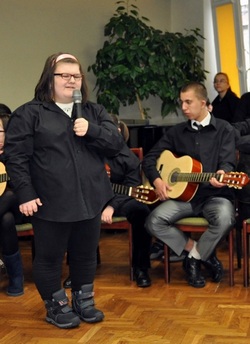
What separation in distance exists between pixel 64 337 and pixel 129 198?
1269mm

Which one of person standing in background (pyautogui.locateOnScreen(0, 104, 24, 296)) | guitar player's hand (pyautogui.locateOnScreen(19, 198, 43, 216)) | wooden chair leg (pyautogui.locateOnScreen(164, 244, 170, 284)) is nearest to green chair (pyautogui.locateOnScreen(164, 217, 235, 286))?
wooden chair leg (pyautogui.locateOnScreen(164, 244, 170, 284))

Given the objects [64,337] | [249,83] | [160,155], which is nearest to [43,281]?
[64,337]

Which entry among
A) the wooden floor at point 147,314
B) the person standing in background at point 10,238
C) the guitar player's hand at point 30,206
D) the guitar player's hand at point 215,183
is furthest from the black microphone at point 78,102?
the guitar player's hand at point 215,183

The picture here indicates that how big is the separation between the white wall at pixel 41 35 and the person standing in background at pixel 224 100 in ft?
3.36

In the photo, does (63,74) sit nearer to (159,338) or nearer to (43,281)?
(43,281)

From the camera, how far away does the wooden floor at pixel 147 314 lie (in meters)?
3.13

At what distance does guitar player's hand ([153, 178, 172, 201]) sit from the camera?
4.15 meters

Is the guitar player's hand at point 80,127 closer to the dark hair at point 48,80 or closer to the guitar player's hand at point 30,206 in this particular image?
the dark hair at point 48,80

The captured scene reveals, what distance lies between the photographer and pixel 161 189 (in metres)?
4.16

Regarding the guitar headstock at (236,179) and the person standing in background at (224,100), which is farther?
the person standing in background at (224,100)

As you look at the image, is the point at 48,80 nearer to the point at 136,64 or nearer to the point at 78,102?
the point at 78,102

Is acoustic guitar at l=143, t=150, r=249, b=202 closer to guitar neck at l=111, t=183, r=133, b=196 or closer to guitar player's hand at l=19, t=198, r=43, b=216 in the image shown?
guitar neck at l=111, t=183, r=133, b=196

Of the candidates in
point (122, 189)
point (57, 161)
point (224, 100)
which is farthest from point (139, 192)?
point (224, 100)

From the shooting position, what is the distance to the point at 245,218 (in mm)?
4188
